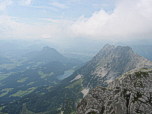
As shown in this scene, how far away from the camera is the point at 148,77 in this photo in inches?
2334

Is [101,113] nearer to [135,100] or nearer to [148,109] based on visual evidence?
[135,100]

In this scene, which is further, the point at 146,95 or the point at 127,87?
the point at 127,87

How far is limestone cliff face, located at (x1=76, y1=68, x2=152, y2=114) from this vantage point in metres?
46.3

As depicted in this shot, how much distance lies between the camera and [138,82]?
56562mm

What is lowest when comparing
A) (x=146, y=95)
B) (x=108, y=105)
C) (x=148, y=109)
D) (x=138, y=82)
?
(x=108, y=105)

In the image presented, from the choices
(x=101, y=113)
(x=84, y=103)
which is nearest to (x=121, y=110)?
(x=101, y=113)

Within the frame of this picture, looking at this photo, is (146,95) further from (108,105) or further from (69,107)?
(69,107)

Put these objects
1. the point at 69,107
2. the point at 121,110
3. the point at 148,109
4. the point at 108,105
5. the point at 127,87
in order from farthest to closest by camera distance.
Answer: the point at 69,107, the point at 127,87, the point at 108,105, the point at 121,110, the point at 148,109

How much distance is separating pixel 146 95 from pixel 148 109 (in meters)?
7.00

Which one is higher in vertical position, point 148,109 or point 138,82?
point 138,82

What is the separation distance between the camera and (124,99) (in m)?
50.1

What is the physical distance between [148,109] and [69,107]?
152502 mm

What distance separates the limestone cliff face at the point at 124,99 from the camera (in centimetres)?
4629

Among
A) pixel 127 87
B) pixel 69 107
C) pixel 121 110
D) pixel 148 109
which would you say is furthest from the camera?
pixel 69 107
